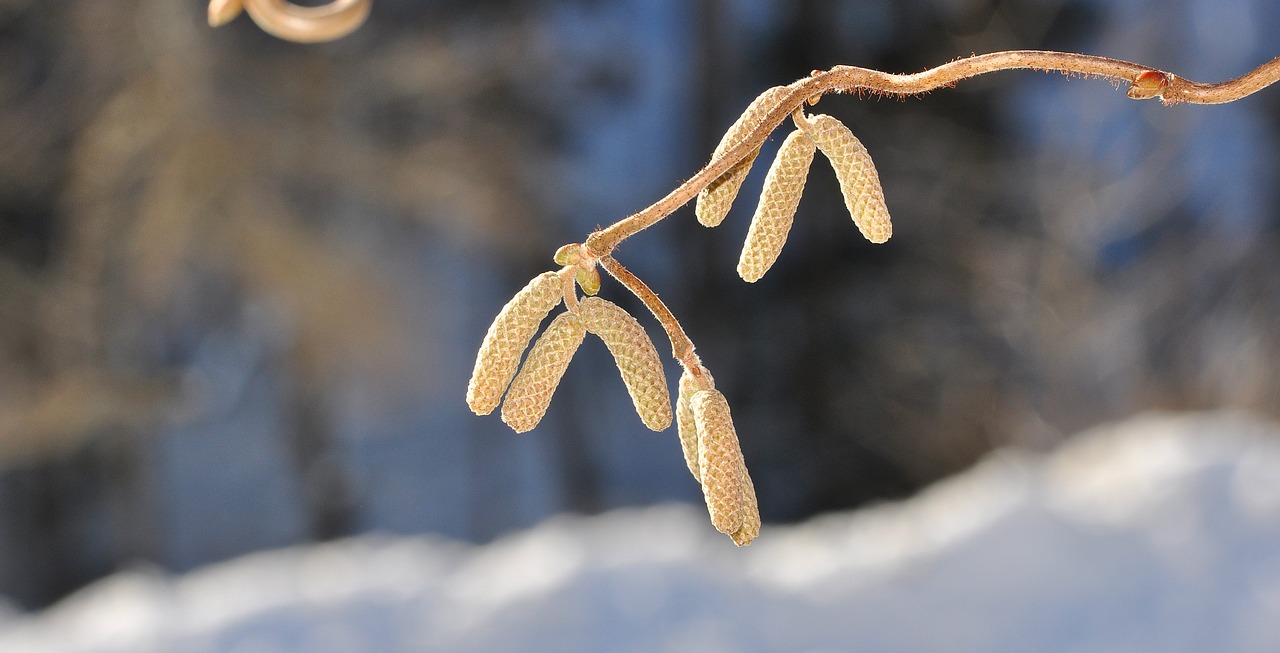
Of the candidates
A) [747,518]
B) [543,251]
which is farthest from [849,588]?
[747,518]

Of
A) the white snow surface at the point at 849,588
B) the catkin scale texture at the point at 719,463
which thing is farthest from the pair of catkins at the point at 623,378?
the white snow surface at the point at 849,588

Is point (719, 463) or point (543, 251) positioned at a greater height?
point (543, 251)

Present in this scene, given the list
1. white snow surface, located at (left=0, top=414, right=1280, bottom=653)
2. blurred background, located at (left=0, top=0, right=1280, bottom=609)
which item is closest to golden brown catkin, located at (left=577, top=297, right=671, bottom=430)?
white snow surface, located at (left=0, top=414, right=1280, bottom=653)

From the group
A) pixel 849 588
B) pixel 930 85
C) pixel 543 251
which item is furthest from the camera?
pixel 543 251

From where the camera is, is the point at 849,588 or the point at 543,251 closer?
the point at 849,588

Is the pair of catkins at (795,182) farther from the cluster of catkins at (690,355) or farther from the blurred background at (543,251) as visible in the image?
the blurred background at (543,251)

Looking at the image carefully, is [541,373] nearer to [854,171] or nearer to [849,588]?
[854,171]

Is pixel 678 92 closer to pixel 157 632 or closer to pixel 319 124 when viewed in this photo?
pixel 319 124

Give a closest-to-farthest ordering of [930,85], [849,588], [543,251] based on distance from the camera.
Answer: [930,85] < [849,588] < [543,251]
